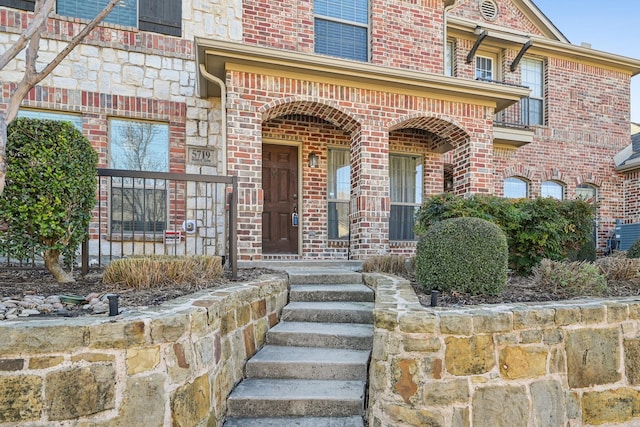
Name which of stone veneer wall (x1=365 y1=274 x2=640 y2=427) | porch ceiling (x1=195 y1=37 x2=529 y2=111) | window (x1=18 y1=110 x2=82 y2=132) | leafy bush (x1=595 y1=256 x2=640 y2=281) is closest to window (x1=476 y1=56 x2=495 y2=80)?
porch ceiling (x1=195 y1=37 x2=529 y2=111)

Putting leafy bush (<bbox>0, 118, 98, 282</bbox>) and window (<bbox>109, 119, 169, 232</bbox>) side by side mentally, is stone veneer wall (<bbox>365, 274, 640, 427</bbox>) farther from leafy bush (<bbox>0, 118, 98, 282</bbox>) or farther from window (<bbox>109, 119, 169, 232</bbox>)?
window (<bbox>109, 119, 169, 232</bbox>)

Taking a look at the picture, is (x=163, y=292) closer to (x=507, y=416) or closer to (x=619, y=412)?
(x=507, y=416)

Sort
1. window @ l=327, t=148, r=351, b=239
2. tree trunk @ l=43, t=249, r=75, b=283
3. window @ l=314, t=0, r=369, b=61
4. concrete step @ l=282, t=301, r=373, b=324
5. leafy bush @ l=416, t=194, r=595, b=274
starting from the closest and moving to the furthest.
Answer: tree trunk @ l=43, t=249, r=75, b=283 → concrete step @ l=282, t=301, r=373, b=324 → leafy bush @ l=416, t=194, r=595, b=274 → window @ l=314, t=0, r=369, b=61 → window @ l=327, t=148, r=351, b=239

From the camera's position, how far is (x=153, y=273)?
3.11 m

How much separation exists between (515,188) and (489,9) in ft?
15.4

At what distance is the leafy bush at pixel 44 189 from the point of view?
2.92 m

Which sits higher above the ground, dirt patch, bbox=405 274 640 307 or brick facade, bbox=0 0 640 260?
brick facade, bbox=0 0 640 260

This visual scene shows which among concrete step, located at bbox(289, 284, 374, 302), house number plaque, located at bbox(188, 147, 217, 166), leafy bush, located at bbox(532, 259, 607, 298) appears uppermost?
house number plaque, located at bbox(188, 147, 217, 166)

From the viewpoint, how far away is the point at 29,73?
2.90 meters

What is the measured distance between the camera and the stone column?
19.2 ft

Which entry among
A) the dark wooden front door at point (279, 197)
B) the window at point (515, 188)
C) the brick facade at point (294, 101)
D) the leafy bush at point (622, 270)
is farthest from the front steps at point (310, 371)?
the window at point (515, 188)

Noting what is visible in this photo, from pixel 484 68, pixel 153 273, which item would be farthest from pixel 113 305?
pixel 484 68

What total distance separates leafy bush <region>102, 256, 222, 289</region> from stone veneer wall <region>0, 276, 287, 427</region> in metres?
0.88

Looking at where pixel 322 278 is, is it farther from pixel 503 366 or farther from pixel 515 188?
Result: pixel 515 188
